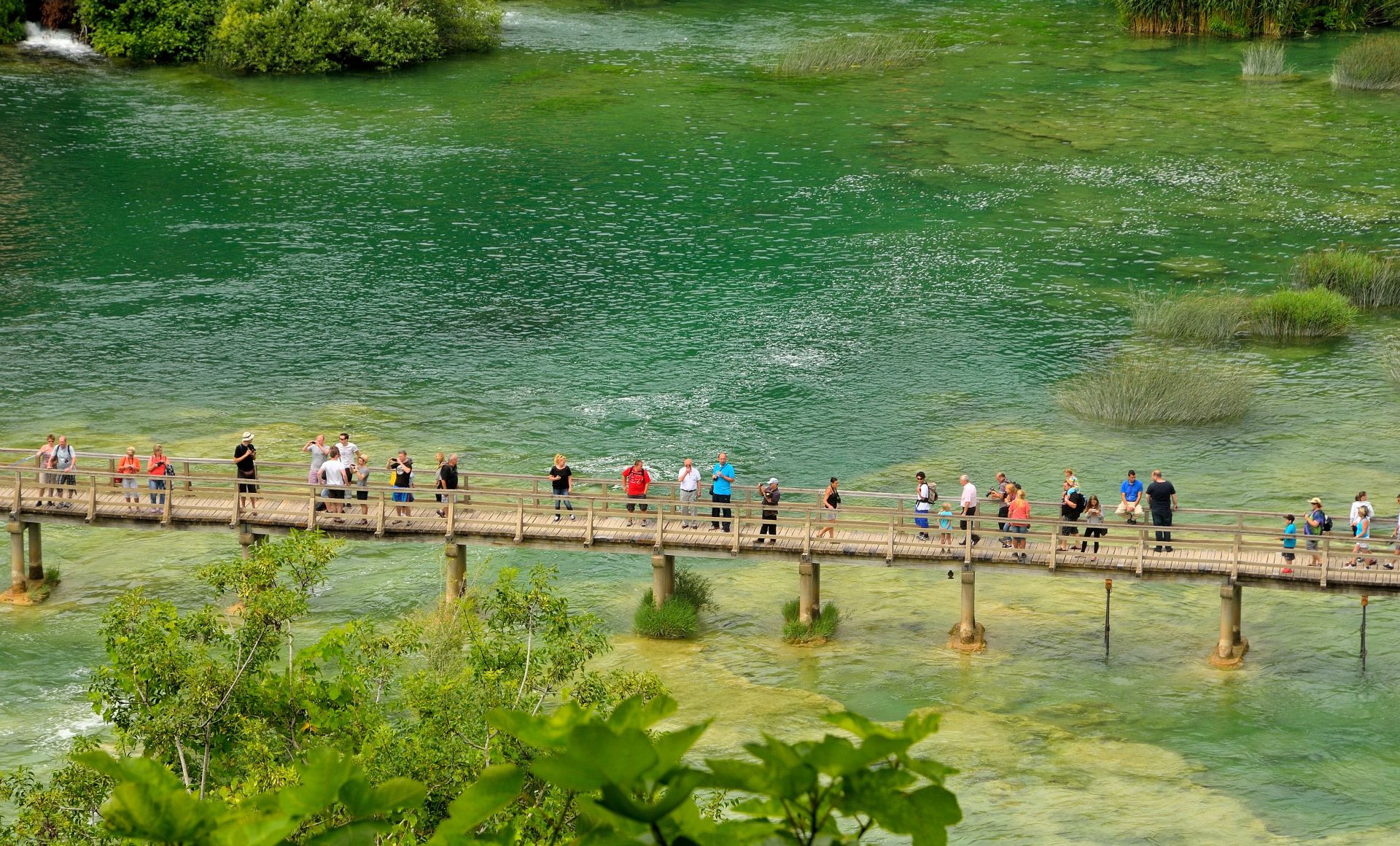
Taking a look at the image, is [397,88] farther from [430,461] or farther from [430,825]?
[430,825]

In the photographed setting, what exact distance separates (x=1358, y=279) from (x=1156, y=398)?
13123mm

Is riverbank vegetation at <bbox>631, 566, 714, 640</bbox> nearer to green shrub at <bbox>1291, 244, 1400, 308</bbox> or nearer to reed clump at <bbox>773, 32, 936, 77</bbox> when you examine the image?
green shrub at <bbox>1291, 244, 1400, 308</bbox>

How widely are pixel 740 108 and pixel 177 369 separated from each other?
35144 millimetres

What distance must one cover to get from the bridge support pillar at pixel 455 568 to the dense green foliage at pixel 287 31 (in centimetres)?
5723

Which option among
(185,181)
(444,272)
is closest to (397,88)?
(185,181)

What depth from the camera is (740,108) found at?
266ft

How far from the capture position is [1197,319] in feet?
184

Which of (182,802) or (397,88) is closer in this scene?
(182,802)

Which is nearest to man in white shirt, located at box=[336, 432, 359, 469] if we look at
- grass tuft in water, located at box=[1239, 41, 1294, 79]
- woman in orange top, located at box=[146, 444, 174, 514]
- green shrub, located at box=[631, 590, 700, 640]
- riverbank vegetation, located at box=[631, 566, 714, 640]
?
woman in orange top, located at box=[146, 444, 174, 514]

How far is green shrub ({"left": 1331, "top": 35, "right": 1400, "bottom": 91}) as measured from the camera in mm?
80562

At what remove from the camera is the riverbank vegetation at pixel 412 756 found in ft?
13.7

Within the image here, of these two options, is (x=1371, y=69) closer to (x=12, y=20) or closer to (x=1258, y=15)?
(x=1258, y=15)

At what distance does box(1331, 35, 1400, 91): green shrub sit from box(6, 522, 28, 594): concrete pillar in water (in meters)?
65.4

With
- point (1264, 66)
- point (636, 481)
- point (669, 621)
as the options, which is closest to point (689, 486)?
point (636, 481)
